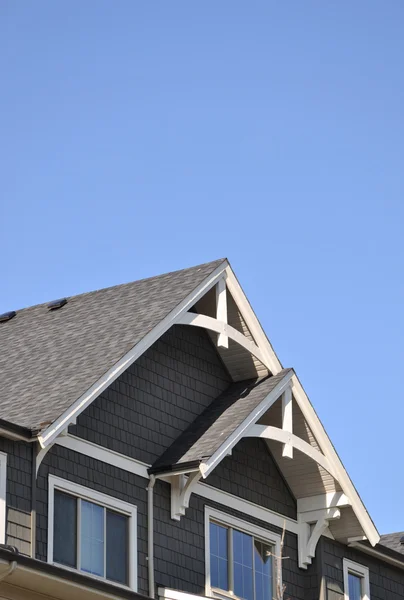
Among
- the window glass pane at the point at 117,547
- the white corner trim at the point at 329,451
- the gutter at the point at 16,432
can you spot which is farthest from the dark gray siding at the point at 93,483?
the white corner trim at the point at 329,451

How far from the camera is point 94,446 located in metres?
20.6

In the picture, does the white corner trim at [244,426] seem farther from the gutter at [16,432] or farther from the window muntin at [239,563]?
the gutter at [16,432]

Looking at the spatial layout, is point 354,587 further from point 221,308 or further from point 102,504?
point 102,504

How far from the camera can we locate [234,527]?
2283 cm

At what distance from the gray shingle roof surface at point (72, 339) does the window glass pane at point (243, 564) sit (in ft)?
13.8

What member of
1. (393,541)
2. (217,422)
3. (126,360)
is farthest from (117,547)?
(393,541)

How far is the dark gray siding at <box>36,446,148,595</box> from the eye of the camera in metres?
19.1

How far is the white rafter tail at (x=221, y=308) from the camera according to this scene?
2323 cm

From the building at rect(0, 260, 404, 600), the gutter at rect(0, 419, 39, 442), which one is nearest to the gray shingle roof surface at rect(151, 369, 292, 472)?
the building at rect(0, 260, 404, 600)

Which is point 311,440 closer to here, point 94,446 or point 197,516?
point 197,516

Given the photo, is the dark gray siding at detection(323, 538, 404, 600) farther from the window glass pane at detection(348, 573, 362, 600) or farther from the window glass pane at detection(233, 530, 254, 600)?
the window glass pane at detection(233, 530, 254, 600)

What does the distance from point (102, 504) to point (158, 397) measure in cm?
272

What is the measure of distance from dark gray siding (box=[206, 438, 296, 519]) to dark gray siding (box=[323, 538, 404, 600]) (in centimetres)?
118

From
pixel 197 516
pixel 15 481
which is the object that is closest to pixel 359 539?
pixel 197 516
